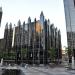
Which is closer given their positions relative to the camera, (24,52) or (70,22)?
(70,22)

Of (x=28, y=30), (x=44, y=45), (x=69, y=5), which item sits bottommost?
(x=44, y=45)

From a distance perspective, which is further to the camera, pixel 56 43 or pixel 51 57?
pixel 56 43

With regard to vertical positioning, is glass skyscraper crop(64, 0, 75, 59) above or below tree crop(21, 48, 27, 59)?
above

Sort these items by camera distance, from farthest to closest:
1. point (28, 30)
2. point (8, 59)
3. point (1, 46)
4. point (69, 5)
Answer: point (1, 46) → point (28, 30) → point (8, 59) → point (69, 5)

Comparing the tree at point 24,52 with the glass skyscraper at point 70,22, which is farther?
the tree at point 24,52

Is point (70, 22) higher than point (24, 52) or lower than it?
higher

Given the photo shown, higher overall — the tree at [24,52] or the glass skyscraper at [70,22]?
the glass skyscraper at [70,22]

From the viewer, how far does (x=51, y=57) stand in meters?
62.2

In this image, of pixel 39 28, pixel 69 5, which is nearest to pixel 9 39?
pixel 39 28

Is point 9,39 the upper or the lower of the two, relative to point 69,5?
lower

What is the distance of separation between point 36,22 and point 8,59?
17123mm

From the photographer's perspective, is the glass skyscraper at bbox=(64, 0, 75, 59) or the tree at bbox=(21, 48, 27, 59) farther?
the tree at bbox=(21, 48, 27, 59)

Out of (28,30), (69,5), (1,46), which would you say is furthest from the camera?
(1,46)

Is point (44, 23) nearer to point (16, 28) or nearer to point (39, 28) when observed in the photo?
point (39, 28)
